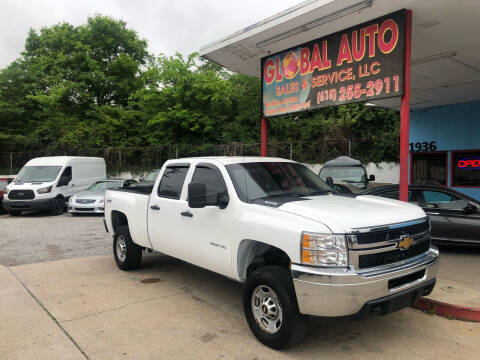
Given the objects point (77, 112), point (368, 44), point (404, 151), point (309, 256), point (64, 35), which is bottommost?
point (309, 256)

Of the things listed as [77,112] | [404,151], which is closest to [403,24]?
[404,151]

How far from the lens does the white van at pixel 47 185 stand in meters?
14.3

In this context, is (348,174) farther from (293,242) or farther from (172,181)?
(293,242)

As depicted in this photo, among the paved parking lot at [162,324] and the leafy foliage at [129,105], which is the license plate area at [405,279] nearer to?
the paved parking lot at [162,324]

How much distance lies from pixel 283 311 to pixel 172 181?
9.05ft

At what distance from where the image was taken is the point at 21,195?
14.3 m

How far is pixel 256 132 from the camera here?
2566 cm

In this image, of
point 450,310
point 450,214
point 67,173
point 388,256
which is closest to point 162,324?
point 388,256

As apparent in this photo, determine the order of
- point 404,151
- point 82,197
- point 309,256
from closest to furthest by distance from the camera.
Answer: point 309,256 < point 404,151 < point 82,197

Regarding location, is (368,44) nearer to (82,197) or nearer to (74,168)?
(82,197)

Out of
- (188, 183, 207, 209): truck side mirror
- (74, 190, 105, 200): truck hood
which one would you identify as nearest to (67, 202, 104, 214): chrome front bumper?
(74, 190, 105, 200): truck hood

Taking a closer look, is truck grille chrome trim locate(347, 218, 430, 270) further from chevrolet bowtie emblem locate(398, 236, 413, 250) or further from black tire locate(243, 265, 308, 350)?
black tire locate(243, 265, 308, 350)

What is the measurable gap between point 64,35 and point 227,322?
3618 cm

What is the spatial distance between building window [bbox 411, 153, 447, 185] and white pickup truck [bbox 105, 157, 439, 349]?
10495 millimetres
